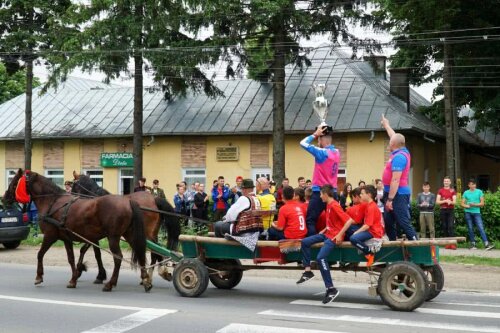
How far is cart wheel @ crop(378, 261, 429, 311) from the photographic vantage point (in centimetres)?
979

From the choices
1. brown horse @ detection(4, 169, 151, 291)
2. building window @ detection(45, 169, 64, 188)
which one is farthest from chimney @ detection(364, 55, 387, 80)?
building window @ detection(45, 169, 64, 188)

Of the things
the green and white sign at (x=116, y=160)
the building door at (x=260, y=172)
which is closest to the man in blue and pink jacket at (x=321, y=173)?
the building door at (x=260, y=172)

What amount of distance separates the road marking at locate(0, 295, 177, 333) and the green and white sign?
73.2 feet

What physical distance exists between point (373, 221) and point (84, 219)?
5122mm

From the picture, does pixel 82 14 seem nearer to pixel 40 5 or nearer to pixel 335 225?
pixel 40 5

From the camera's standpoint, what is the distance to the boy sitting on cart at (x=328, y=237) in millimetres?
10289

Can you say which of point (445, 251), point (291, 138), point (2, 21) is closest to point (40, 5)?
point (2, 21)

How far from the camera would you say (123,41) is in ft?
85.0

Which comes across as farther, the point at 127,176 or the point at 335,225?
the point at 127,176

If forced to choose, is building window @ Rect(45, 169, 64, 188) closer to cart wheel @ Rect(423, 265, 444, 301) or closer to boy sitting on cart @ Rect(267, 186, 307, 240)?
boy sitting on cart @ Rect(267, 186, 307, 240)

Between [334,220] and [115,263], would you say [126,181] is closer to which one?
[115,263]

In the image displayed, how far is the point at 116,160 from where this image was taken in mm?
33781

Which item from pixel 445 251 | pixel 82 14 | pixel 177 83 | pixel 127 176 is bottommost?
pixel 445 251

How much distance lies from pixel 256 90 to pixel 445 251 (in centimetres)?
1674
